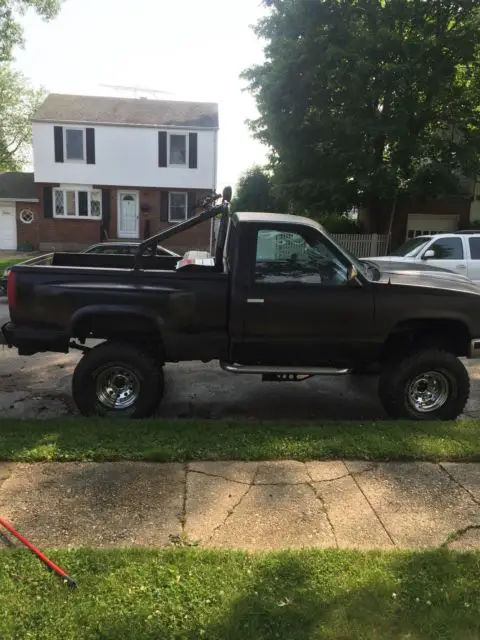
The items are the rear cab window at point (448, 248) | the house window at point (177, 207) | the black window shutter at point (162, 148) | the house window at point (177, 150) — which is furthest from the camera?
the house window at point (177, 207)

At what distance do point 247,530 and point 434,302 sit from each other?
113 inches

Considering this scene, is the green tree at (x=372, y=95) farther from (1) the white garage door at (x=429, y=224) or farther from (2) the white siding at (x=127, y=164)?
(2) the white siding at (x=127, y=164)

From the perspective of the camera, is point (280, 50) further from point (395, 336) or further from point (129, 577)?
point (129, 577)

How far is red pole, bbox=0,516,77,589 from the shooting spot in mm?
2666

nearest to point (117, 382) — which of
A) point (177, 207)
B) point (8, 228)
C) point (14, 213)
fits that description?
point (177, 207)

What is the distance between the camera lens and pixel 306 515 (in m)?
3.46

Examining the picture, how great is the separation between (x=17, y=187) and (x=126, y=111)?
22.3 ft

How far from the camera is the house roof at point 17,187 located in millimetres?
27125

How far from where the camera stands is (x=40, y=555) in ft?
9.37

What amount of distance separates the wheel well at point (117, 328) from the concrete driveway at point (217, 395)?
94 centimetres

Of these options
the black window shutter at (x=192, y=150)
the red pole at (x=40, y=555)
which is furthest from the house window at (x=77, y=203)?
the red pole at (x=40, y=555)

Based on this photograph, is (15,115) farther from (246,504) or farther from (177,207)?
(246,504)

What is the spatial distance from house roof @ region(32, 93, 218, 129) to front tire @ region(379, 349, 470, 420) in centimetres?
2378

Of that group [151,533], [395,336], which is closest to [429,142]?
[395,336]
